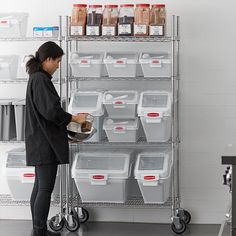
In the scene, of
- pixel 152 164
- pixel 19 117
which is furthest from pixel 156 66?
pixel 19 117

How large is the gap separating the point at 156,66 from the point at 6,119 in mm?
1273

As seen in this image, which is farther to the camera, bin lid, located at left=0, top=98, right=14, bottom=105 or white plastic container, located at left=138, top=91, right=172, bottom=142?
bin lid, located at left=0, top=98, right=14, bottom=105

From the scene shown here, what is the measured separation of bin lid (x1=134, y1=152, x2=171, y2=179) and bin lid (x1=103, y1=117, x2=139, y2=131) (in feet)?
0.95

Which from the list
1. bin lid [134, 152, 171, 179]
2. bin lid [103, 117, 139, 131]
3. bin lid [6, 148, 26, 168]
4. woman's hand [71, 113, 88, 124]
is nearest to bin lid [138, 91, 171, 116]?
bin lid [103, 117, 139, 131]

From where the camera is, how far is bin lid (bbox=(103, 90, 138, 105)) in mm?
5355

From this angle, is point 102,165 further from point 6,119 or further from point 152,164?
point 6,119

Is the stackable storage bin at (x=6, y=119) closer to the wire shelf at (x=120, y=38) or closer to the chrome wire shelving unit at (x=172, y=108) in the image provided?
the chrome wire shelving unit at (x=172, y=108)

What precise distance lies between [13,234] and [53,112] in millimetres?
1264

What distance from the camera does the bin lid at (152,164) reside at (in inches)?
208

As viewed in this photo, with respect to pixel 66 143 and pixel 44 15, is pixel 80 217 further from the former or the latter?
pixel 44 15

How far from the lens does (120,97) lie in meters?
5.39

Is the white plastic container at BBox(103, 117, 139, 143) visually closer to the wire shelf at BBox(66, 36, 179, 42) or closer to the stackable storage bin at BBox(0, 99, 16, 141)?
the wire shelf at BBox(66, 36, 179, 42)

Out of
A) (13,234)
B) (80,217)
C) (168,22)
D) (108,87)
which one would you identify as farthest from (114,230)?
(168,22)

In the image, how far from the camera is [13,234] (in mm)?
5457
